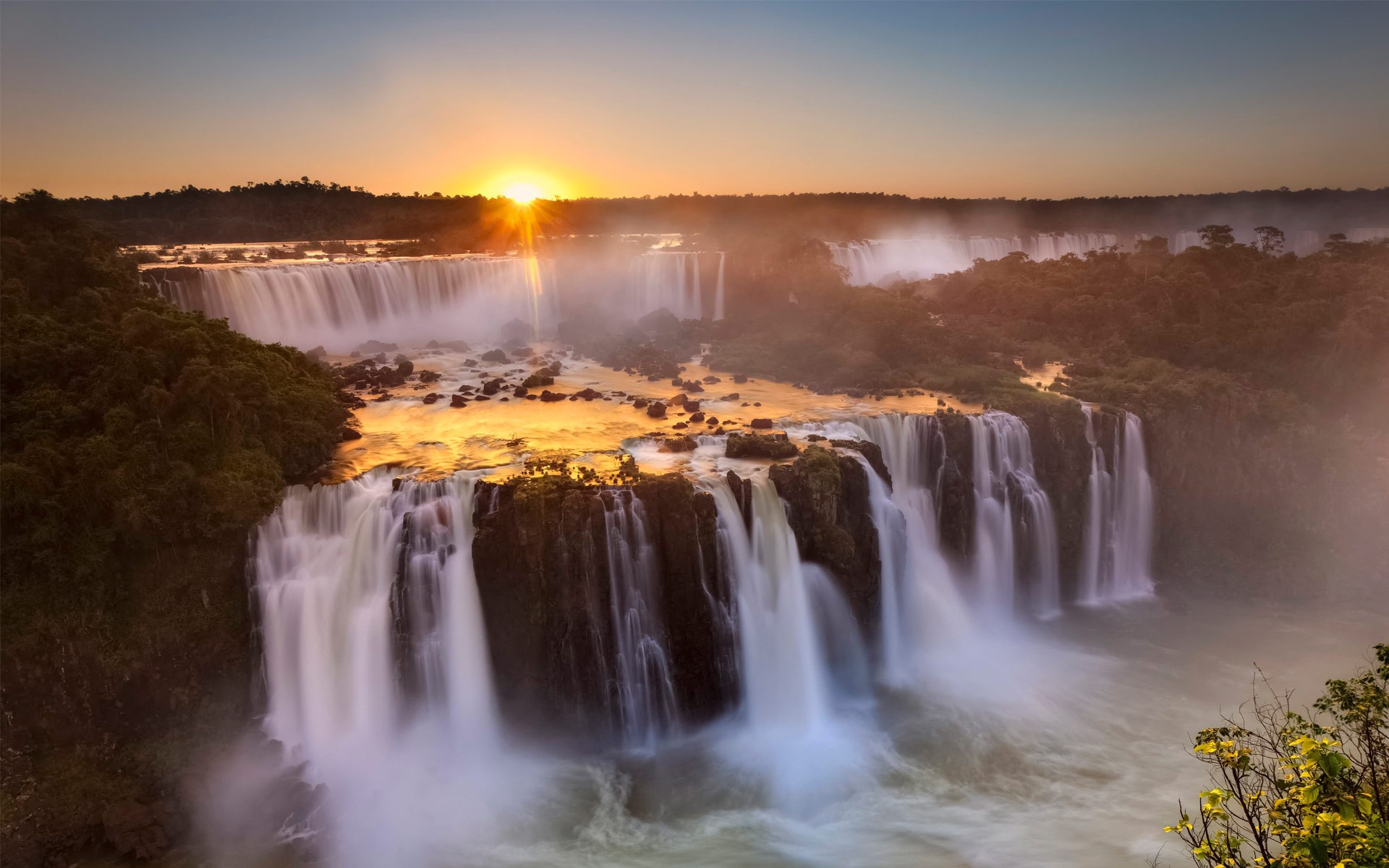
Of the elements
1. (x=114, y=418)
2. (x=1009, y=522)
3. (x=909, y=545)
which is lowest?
(x=909, y=545)

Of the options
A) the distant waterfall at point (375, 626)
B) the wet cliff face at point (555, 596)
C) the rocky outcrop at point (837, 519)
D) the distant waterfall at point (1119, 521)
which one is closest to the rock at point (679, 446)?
the rocky outcrop at point (837, 519)

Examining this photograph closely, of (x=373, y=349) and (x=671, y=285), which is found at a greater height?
(x=671, y=285)

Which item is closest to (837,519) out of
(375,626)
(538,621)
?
(538,621)

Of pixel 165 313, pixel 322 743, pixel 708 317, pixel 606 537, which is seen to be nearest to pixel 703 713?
pixel 606 537

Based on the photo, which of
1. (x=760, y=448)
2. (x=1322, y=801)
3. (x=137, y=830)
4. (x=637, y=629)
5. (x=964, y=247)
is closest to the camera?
(x=1322, y=801)

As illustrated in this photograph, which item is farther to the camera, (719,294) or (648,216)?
(648,216)

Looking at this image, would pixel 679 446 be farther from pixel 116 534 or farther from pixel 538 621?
pixel 116 534

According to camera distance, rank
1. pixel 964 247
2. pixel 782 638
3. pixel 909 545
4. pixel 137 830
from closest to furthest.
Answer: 1. pixel 137 830
2. pixel 782 638
3. pixel 909 545
4. pixel 964 247
